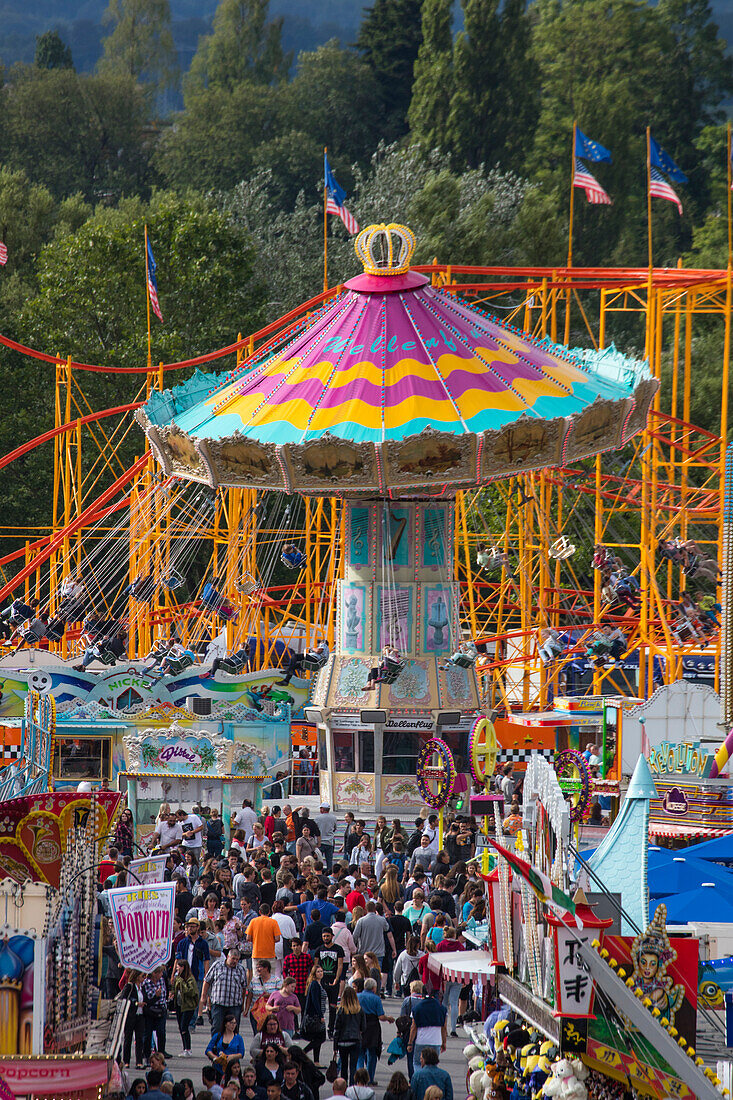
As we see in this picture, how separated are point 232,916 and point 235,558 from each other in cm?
1661

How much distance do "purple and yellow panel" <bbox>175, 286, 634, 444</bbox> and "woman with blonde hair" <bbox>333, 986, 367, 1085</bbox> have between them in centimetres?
1256

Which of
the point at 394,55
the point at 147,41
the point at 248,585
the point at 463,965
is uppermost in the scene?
the point at 147,41

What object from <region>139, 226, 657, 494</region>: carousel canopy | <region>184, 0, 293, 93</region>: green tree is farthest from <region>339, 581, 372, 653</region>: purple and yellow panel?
<region>184, 0, 293, 93</region>: green tree

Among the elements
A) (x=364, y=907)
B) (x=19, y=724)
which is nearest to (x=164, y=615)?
(x=19, y=724)

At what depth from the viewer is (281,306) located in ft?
170

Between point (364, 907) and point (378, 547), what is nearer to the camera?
point (364, 907)

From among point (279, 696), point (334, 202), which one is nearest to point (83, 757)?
point (279, 696)

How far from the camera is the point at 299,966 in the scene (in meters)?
15.1

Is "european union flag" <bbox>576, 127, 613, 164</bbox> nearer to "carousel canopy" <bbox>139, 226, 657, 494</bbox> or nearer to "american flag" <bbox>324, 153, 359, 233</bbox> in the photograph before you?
"american flag" <bbox>324, 153, 359, 233</bbox>

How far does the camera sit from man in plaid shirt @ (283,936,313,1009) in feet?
49.5

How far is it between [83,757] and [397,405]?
7.11 meters

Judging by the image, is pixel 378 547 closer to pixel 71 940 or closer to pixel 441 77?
pixel 71 940

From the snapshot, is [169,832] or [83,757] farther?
[83,757]

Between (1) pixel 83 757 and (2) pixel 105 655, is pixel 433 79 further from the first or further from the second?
(1) pixel 83 757
